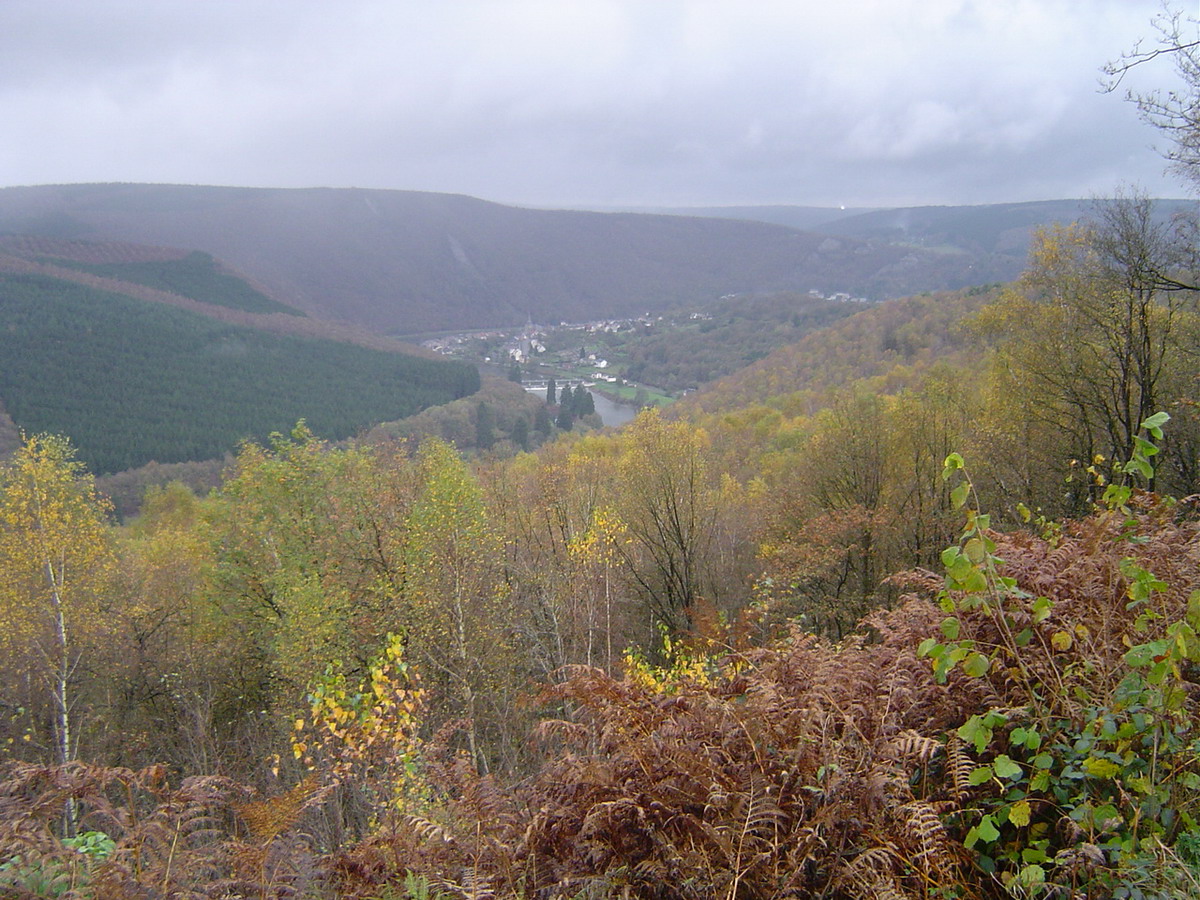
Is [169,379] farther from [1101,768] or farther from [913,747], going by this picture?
[1101,768]

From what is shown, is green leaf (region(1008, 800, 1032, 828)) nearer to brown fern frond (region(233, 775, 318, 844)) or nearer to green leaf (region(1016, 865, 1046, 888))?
green leaf (region(1016, 865, 1046, 888))

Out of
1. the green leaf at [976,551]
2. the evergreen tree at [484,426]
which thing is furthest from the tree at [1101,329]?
the evergreen tree at [484,426]

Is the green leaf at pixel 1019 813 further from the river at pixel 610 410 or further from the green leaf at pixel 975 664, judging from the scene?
the river at pixel 610 410

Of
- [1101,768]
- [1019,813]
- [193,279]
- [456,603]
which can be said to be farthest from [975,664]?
[193,279]

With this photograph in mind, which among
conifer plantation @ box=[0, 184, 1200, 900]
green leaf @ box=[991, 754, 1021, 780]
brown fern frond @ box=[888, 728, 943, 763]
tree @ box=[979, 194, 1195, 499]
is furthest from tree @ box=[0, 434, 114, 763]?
tree @ box=[979, 194, 1195, 499]

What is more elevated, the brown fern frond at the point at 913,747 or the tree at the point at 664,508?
the brown fern frond at the point at 913,747

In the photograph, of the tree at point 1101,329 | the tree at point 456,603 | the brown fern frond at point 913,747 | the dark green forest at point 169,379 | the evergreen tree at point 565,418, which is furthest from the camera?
the dark green forest at point 169,379

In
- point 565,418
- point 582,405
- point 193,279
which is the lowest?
point 565,418
